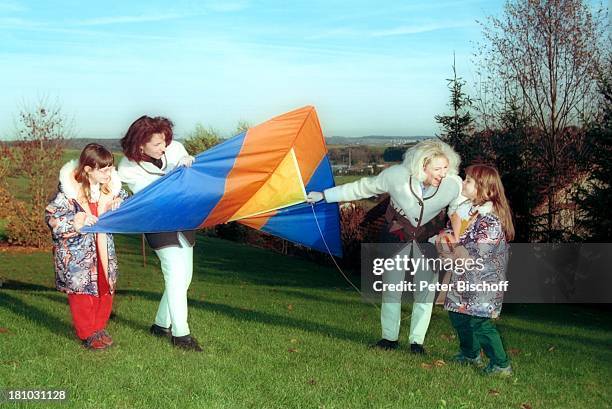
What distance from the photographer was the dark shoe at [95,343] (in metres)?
7.15

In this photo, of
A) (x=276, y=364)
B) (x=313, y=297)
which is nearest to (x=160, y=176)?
(x=276, y=364)

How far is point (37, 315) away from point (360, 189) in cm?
464

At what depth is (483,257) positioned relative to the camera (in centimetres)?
678

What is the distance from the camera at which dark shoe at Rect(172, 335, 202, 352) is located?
7297 mm

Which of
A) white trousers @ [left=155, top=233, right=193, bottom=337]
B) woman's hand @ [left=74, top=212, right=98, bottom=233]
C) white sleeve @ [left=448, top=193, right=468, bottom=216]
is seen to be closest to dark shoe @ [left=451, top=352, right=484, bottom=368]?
white sleeve @ [left=448, top=193, right=468, bottom=216]

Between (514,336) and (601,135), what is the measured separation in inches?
280

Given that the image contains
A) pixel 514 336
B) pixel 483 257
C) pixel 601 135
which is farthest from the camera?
pixel 601 135

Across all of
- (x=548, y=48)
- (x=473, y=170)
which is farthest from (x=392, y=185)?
(x=548, y=48)

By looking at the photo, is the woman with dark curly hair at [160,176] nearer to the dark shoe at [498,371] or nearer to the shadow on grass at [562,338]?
the dark shoe at [498,371]

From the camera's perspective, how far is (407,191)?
7.32 metres

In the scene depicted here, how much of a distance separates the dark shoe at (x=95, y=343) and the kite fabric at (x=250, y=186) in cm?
110

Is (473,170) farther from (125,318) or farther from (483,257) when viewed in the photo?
(125,318)

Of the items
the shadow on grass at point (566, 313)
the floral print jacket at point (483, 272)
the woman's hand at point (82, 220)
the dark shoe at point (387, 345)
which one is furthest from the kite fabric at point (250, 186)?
the shadow on grass at point (566, 313)

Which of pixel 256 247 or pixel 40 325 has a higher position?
pixel 40 325
